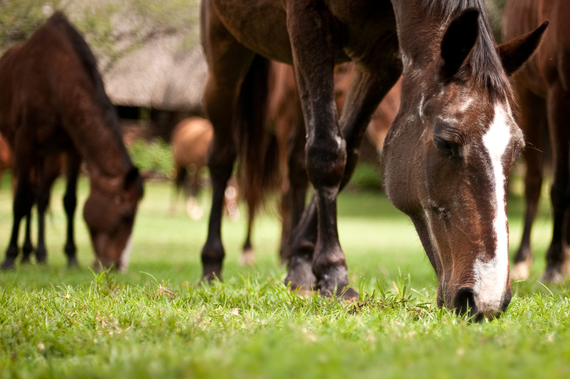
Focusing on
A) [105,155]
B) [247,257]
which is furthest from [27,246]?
[247,257]

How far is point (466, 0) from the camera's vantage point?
7.36 feet

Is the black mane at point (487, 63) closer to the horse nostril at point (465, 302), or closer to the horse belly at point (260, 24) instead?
the horse nostril at point (465, 302)

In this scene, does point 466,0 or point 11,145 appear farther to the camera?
point 11,145

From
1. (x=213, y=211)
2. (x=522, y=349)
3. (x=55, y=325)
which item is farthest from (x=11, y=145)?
(x=522, y=349)

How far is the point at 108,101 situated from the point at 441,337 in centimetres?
510

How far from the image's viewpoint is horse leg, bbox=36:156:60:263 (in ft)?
20.2

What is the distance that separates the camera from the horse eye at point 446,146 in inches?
77.2

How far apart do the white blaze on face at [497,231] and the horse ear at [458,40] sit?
9.4 inches

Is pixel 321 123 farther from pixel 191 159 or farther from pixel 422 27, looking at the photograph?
pixel 191 159

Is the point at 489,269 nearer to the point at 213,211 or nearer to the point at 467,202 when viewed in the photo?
the point at 467,202

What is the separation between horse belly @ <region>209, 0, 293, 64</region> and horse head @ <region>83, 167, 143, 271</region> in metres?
2.71

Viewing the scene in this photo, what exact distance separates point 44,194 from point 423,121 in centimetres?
592

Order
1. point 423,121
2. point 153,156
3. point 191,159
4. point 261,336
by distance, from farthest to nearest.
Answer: point 153,156
point 191,159
point 423,121
point 261,336

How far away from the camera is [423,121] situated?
2.17 meters
